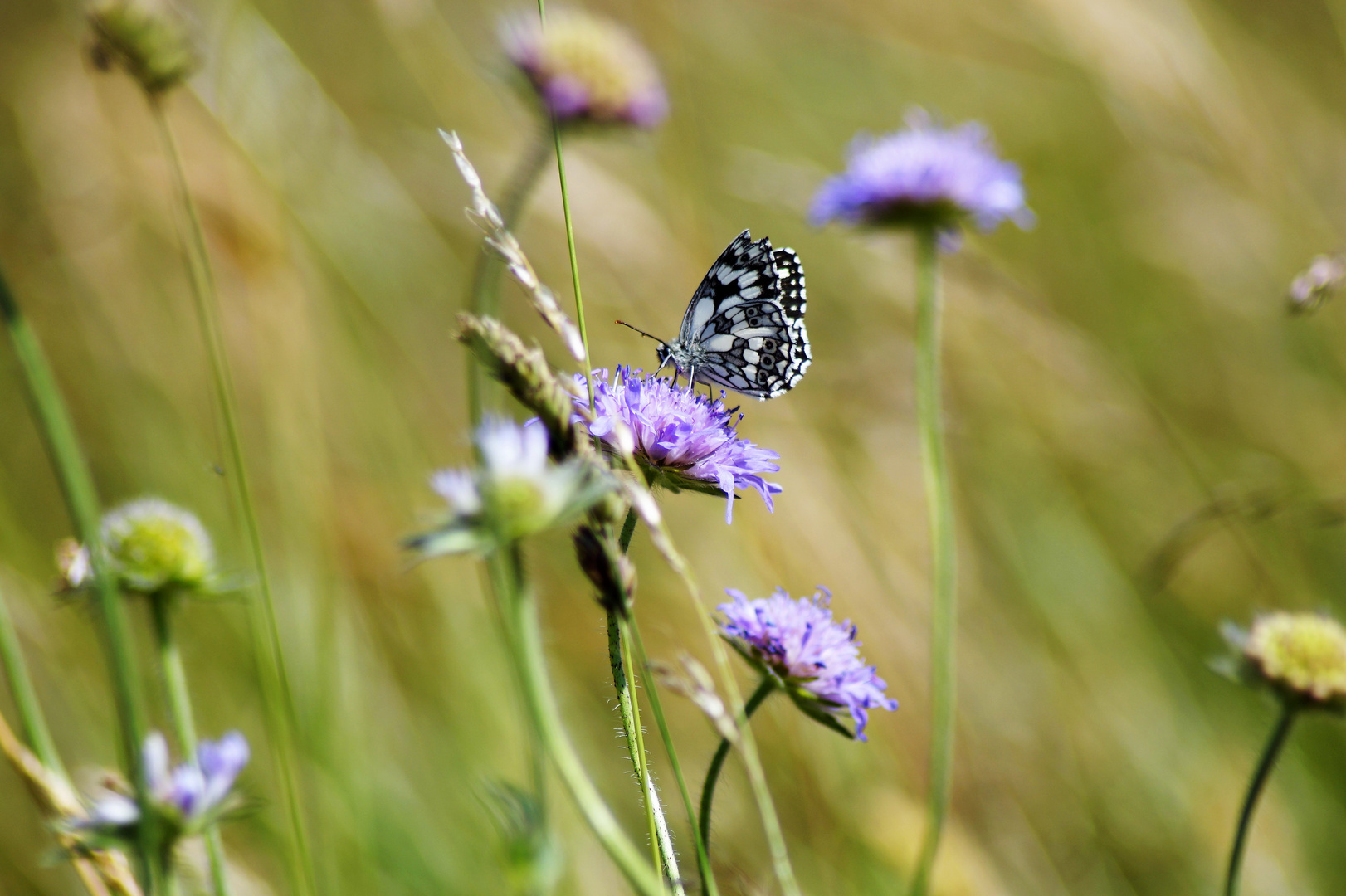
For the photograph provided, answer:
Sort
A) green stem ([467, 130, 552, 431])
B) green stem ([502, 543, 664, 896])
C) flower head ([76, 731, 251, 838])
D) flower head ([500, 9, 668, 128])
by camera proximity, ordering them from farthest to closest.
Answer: flower head ([500, 9, 668, 128]), green stem ([467, 130, 552, 431]), flower head ([76, 731, 251, 838]), green stem ([502, 543, 664, 896])

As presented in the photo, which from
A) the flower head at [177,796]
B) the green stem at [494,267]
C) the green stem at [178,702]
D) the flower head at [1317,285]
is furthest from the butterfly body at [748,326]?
the flower head at [177,796]

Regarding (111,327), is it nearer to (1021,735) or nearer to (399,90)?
(399,90)

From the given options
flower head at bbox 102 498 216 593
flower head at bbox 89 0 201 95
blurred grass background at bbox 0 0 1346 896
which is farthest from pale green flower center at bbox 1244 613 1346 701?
flower head at bbox 89 0 201 95

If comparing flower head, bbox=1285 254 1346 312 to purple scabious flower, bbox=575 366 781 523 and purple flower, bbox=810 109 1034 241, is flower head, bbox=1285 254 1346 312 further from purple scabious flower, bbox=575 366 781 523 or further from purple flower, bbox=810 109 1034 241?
purple scabious flower, bbox=575 366 781 523

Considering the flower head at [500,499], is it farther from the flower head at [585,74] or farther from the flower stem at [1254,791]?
the flower head at [585,74]

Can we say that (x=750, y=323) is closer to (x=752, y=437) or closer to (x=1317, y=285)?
(x=752, y=437)

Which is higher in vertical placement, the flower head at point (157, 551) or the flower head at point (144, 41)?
the flower head at point (144, 41)

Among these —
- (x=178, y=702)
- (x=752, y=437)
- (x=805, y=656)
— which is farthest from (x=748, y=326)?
(x=178, y=702)
